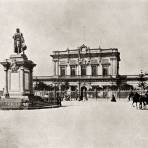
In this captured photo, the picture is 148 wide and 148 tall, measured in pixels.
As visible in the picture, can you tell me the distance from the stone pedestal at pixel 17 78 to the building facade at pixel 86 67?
36.5 metres

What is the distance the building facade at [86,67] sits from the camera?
56000 mm

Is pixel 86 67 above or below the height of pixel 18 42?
above

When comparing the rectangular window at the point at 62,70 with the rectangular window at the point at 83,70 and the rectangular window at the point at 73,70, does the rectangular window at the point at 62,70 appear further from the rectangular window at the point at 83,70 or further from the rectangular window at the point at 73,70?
the rectangular window at the point at 83,70

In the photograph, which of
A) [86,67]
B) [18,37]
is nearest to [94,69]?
[86,67]

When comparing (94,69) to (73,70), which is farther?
(73,70)

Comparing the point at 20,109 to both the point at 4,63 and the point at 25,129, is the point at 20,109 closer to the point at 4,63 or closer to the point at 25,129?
the point at 4,63

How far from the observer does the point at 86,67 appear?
58.8 meters

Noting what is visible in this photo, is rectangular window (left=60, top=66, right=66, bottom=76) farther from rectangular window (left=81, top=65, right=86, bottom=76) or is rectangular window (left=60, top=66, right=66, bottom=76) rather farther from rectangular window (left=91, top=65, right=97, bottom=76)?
rectangular window (left=91, top=65, right=97, bottom=76)

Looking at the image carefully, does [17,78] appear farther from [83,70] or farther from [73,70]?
[73,70]

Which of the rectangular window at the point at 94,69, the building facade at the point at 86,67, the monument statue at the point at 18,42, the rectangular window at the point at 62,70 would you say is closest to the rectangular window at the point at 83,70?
the building facade at the point at 86,67

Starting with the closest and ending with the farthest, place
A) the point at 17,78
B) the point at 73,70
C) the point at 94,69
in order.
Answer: the point at 17,78
the point at 94,69
the point at 73,70

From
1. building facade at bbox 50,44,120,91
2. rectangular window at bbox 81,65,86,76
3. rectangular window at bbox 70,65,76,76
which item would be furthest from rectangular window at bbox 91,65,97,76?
rectangular window at bbox 70,65,76,76

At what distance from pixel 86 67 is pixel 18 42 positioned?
40143 mm

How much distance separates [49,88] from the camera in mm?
54250
